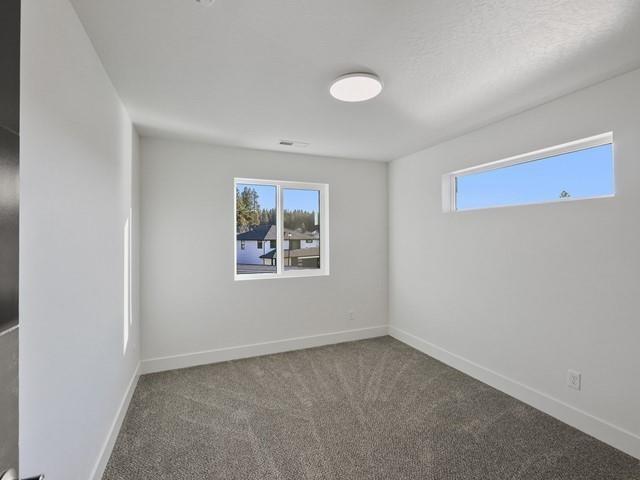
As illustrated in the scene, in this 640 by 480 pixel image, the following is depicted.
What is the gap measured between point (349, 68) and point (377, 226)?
265 cm

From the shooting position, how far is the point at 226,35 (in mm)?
1646

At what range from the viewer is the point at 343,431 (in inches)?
89.8

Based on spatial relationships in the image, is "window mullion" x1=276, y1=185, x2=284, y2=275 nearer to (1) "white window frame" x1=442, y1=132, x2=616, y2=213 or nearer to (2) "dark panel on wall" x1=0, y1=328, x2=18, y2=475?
(1) "white window frame" x1=442, y1=132, x2=616, y2=213

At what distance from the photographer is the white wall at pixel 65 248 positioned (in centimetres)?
110

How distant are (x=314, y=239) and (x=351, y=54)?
262 cm

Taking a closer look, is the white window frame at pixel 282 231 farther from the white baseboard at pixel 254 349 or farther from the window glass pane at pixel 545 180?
the window glass pane at pixel 545 180

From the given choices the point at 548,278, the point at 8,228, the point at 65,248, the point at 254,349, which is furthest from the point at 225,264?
the point at 548,278

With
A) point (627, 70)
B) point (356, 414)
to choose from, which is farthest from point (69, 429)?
point (627, 70)

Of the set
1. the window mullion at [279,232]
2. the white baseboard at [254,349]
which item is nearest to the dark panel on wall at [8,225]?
the white baseboard at [254,349]

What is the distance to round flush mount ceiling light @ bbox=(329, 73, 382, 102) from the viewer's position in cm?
203

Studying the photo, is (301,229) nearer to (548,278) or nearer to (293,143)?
(293,143)

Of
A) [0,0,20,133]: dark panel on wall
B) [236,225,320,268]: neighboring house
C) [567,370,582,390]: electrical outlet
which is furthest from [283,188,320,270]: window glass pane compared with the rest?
[0,0,20,133]: dark panel on wall

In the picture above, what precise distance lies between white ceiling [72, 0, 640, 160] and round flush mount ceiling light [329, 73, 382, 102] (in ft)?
0.16

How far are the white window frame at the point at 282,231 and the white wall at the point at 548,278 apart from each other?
121 cm
